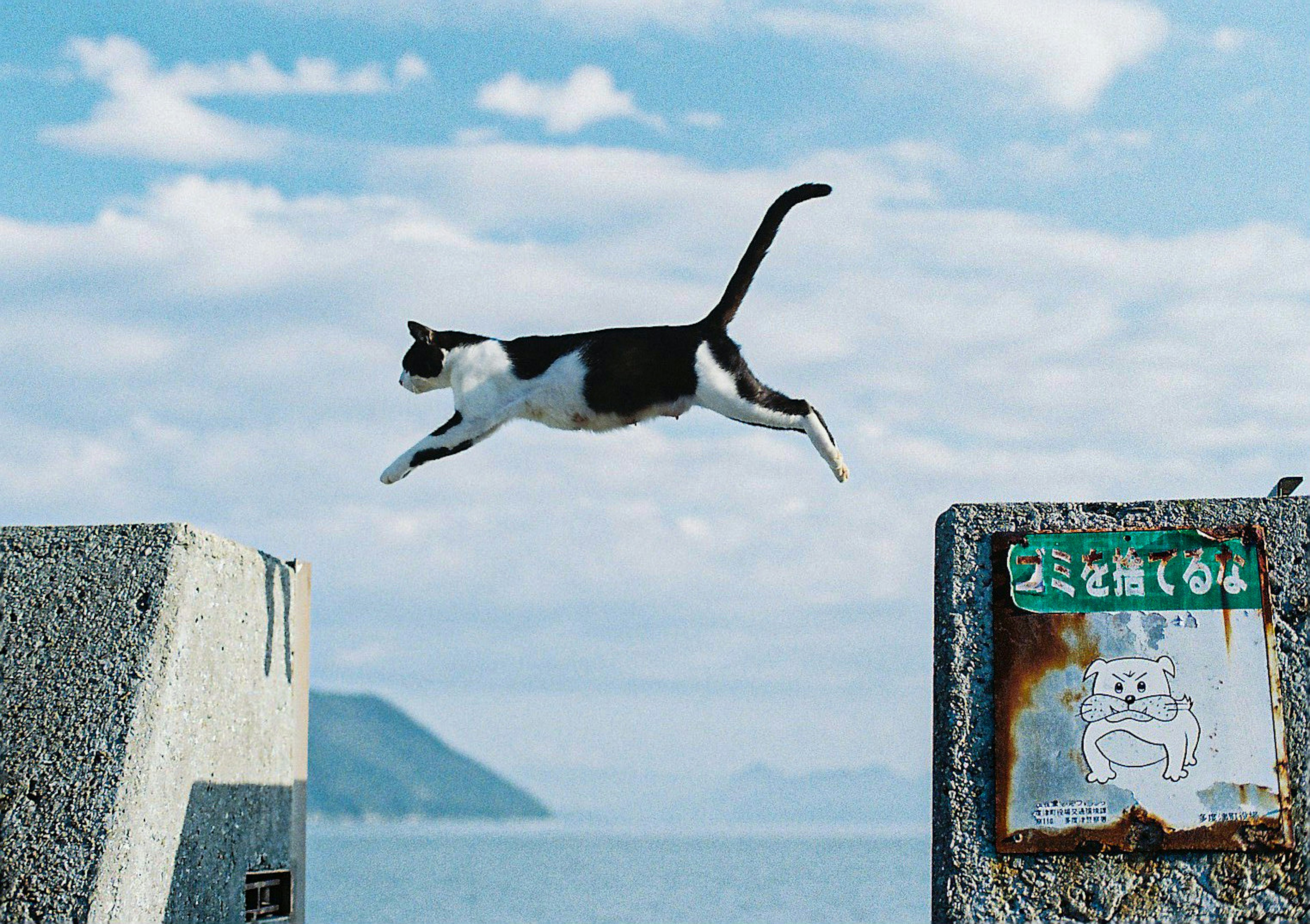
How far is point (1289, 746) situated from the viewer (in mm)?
5262

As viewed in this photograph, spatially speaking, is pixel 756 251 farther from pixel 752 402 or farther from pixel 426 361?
pixel 426 361

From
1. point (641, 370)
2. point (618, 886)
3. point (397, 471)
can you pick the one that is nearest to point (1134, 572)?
point (641, 370)

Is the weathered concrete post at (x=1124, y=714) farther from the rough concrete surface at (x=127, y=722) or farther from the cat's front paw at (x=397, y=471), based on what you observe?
the rough concrete surface at (x=127, y=722)

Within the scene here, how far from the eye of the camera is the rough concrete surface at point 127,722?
5.55 m

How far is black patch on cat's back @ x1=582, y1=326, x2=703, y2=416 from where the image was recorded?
6512mm

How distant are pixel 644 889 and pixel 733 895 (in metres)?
5.75

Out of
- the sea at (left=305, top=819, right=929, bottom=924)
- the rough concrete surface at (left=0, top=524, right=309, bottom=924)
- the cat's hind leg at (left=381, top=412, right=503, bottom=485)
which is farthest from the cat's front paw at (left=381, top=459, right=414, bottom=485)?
the sea at (left=305, top=819, right=929, bottom=924)

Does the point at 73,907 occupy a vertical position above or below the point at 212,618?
below

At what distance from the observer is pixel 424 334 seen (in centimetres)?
693

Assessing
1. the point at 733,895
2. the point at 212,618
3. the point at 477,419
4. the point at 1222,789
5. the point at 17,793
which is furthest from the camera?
the point at 733,895

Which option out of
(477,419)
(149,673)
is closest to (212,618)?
(149,673)

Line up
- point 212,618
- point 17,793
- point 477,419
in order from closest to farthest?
point 17,793, point 212,618, point 477,419

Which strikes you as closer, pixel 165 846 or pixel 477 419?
pixel 165 846

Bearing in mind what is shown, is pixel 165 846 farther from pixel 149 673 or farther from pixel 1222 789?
pixel 1222 789
